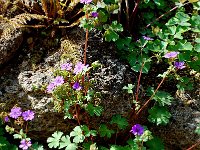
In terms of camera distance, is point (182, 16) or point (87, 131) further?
point (182, 16)

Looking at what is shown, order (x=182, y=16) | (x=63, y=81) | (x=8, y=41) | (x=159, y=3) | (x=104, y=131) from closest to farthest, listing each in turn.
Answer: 1. (x=63, y=81)
2. (x=104, y=131)
3. (x=8, y=41)
4. (x=182, y=16)
5. (x=159, y=3)

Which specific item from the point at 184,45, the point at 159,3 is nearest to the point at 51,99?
the point at 184,45

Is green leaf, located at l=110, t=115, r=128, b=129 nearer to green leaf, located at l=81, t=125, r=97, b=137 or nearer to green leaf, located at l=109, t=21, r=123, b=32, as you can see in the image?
green leaf, located at l=81, t=125, r=97, b=137

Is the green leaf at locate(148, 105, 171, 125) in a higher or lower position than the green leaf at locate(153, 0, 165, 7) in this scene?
lower

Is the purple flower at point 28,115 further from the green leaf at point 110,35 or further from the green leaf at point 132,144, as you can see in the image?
the green leaf at point 110,35

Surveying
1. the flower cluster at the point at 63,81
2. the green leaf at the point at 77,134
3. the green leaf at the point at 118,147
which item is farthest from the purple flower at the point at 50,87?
the green leaf at the point at 118,147

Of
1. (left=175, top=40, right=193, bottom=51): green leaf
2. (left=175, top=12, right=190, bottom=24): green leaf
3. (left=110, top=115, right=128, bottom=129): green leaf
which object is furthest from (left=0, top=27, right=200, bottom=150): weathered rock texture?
(left=175, top=12, right=190, bottom=24): green leaf

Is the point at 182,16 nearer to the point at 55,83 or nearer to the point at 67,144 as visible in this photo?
the point at 55,83

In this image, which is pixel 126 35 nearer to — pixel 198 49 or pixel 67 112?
pixel 198 49
